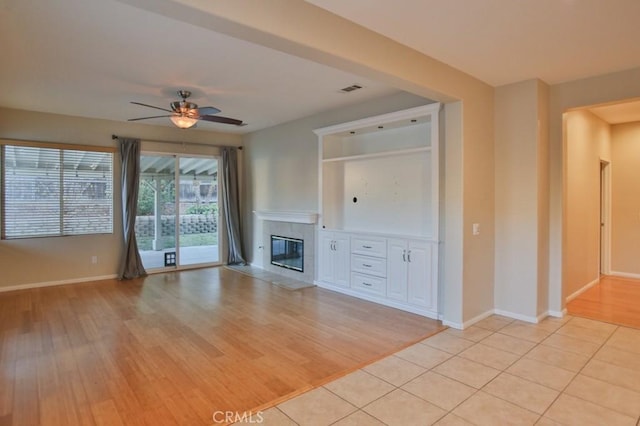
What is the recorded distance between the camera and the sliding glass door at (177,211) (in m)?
6.77

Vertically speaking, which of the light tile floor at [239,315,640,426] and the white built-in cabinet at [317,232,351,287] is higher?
the white built-in cabinet at [317,232,351,287]

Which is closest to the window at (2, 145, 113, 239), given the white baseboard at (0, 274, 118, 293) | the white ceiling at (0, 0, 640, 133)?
the white baseboard at (0, 274, 118, 293)

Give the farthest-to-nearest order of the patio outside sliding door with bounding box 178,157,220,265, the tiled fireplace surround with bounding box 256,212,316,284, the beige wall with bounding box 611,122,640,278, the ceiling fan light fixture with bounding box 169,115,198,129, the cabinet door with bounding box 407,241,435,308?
the patio outside sliding door with bounding box 178,157,220,265 → the beige wall with bounding box 611,122,640,278 → the tiled fireplace surround with bounding box 256,212,316,284 → the ceiling fan light fixture with bounding box 169,115,198,129 → the cabinet door with bounding box 407,241,435,308

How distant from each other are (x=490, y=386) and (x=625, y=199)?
5.46m

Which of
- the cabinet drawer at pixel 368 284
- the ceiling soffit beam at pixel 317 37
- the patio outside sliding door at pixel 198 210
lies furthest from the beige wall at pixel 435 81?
the patio outside sliding door at pixel 198 210

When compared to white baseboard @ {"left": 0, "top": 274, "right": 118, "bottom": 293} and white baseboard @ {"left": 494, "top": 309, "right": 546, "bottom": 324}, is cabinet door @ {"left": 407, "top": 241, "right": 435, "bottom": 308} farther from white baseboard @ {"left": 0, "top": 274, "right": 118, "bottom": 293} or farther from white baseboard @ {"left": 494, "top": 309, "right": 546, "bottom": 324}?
white baseboard @ {"left": 0, "top": 274, "right": 118, "bottom": 293}

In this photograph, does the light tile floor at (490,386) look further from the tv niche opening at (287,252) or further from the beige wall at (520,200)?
the tv niche opening at (287,252)

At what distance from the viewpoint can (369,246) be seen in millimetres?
4957

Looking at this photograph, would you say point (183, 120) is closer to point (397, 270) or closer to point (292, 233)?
point (292, 233)

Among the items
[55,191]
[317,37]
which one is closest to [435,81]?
[317,37]

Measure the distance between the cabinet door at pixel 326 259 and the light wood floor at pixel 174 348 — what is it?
0.91 ft

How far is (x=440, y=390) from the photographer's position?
8.61ft

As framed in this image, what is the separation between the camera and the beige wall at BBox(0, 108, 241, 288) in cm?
553

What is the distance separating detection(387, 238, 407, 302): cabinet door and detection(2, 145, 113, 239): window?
191 inches
